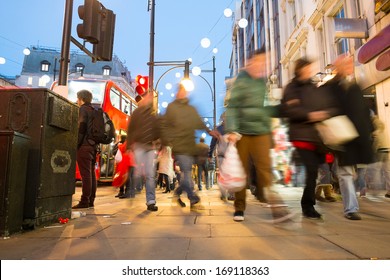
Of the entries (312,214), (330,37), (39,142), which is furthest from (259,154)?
(330,37)

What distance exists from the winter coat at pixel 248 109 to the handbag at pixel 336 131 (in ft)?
1.99

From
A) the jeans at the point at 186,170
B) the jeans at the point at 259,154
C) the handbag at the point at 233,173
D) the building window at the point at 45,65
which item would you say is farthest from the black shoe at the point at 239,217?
the building window at the point at 45,65

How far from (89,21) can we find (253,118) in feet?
9.97

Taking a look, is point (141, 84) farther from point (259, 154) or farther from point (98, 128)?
point (259, 154)

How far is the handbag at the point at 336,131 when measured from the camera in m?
3.34

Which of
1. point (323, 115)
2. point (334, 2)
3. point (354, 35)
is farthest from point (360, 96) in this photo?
point (334, 2)

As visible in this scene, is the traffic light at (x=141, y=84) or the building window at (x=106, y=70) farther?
the building window at (x=106, y=70)

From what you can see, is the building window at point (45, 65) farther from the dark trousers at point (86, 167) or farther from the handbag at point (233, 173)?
the handbag at point (233, 173)

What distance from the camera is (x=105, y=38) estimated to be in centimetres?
536

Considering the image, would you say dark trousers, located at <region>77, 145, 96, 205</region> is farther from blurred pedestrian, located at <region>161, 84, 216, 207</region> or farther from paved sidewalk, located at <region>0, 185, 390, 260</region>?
blurred pedestrian, located at <region>161, 84, 216, 207</region>

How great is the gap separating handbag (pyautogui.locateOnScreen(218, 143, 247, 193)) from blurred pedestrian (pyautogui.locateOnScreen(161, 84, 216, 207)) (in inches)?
37.8

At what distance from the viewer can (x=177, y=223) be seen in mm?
3920
